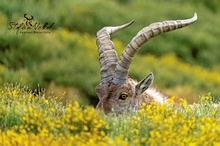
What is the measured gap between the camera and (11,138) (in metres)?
9.36

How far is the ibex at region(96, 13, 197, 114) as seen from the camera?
42.0 feet

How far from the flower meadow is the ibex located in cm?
176

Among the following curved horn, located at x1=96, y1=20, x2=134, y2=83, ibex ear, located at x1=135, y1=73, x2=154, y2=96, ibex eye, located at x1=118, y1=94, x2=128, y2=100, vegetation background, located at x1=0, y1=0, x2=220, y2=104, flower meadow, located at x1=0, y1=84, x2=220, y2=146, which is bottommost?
flower meadow, located at x1=0, y1=84, x2=220, y2=146

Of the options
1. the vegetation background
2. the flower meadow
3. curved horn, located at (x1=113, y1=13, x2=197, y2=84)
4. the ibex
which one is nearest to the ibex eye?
the ibex

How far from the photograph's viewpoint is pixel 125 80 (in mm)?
13125

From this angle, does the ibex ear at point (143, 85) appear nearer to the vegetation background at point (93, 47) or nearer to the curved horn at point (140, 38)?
the curved horn at point (140, 38)

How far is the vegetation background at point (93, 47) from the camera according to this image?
22984mm

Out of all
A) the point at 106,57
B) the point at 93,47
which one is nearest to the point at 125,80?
the point at 106,57

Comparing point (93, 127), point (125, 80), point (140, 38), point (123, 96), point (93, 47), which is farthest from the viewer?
point (93, 47)

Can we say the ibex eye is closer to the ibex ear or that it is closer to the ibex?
the ibex

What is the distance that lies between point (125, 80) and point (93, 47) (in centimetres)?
1401

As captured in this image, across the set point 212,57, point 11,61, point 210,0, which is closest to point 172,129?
point 11,61

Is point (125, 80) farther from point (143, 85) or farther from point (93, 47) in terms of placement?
point (93, 47)

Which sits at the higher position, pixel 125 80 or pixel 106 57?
pixel 106 57
